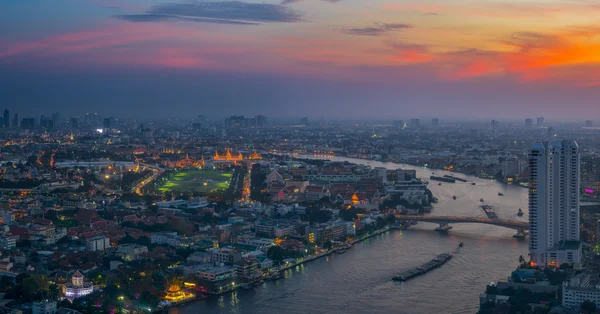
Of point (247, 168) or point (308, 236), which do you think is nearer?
point (308, 236)

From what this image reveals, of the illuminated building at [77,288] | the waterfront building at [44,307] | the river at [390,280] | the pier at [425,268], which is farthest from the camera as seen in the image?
the pier at [425,268]

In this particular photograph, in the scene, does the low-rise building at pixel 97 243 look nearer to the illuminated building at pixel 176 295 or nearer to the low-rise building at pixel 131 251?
the low-rise building at pixel 131 251

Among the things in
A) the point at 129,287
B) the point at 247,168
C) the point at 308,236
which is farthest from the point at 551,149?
the point at 247,168

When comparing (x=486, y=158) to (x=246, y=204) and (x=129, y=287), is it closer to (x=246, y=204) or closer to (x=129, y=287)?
(x=246, y=204)

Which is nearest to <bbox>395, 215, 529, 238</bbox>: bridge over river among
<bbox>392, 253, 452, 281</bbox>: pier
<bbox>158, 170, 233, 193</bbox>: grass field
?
<bbox>392, 253, 452, 281</bbox>: pier

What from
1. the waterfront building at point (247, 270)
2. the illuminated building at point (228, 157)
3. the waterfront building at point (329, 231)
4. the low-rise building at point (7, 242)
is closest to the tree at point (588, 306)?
the waterfront building at point (247, 270)

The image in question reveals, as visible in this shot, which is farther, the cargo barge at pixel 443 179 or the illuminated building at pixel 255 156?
the illuminated building at pixel 255 156
